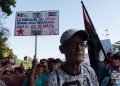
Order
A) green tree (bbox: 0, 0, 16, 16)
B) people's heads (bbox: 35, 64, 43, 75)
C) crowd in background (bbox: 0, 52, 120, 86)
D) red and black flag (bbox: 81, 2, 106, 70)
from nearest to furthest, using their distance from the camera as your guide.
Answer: crowd in background (bbox: 0, 52, 120, 86) < red and black flag (bbox: 81, 2, 106, 70) < people's heads (bbox: 35, 64, 43, 75) < green tree (bbox: 0, 0, 16, 16)

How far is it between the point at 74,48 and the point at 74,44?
0.03 m

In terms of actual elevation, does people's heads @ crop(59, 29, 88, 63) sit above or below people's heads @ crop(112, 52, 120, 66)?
above

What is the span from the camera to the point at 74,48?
3.85 metres

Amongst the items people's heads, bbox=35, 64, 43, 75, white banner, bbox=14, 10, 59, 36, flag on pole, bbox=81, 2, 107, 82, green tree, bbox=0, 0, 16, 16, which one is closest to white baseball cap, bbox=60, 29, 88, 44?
flag on pole, bbox=81, 2, 107, 82

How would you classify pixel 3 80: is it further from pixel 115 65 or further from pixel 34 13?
pixel 34 13

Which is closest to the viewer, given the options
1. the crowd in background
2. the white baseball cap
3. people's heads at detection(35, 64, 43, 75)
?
the white baseball cap

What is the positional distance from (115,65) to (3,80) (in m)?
2.61

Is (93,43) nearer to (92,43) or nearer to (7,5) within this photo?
(92,43)

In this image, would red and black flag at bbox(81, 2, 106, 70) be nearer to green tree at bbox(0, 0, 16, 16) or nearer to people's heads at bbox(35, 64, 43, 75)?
people's heads at bbox(35, 64, 43, 75)

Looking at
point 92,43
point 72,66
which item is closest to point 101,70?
point 92,43

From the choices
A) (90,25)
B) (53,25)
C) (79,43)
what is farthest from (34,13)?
(79,43)

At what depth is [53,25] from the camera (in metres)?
19.8

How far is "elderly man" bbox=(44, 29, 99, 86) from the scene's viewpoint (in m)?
3.80

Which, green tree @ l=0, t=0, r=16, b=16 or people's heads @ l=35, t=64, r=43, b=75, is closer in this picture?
people's heads @ l=35, t=64, r=43, b=75
